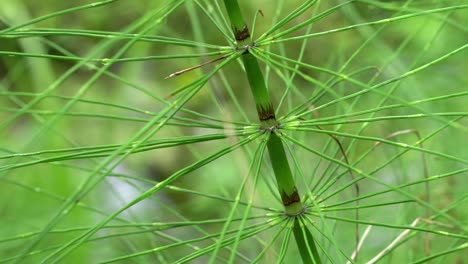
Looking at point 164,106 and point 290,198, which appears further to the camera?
point 164,106

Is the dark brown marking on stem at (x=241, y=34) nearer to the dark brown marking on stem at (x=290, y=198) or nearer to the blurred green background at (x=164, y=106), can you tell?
the dark brown marking on stem at (x=290, y=198)

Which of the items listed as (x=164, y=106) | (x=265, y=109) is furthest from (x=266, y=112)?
(x=164, y=106)

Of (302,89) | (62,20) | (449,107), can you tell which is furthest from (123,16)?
(449,107)

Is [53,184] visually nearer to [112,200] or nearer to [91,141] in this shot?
[112,200]

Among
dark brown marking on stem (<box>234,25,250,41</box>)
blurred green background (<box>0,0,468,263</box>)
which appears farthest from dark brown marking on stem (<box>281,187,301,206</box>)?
blurred green background (<box>0,0,468,263</box>)

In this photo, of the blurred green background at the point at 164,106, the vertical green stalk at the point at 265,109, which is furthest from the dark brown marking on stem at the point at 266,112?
the blurred green background at the point at 164,106

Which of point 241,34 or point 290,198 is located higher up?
point 241,34

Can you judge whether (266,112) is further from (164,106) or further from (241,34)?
(164,106)

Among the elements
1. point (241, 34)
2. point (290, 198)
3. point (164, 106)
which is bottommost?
point (290, 198)
